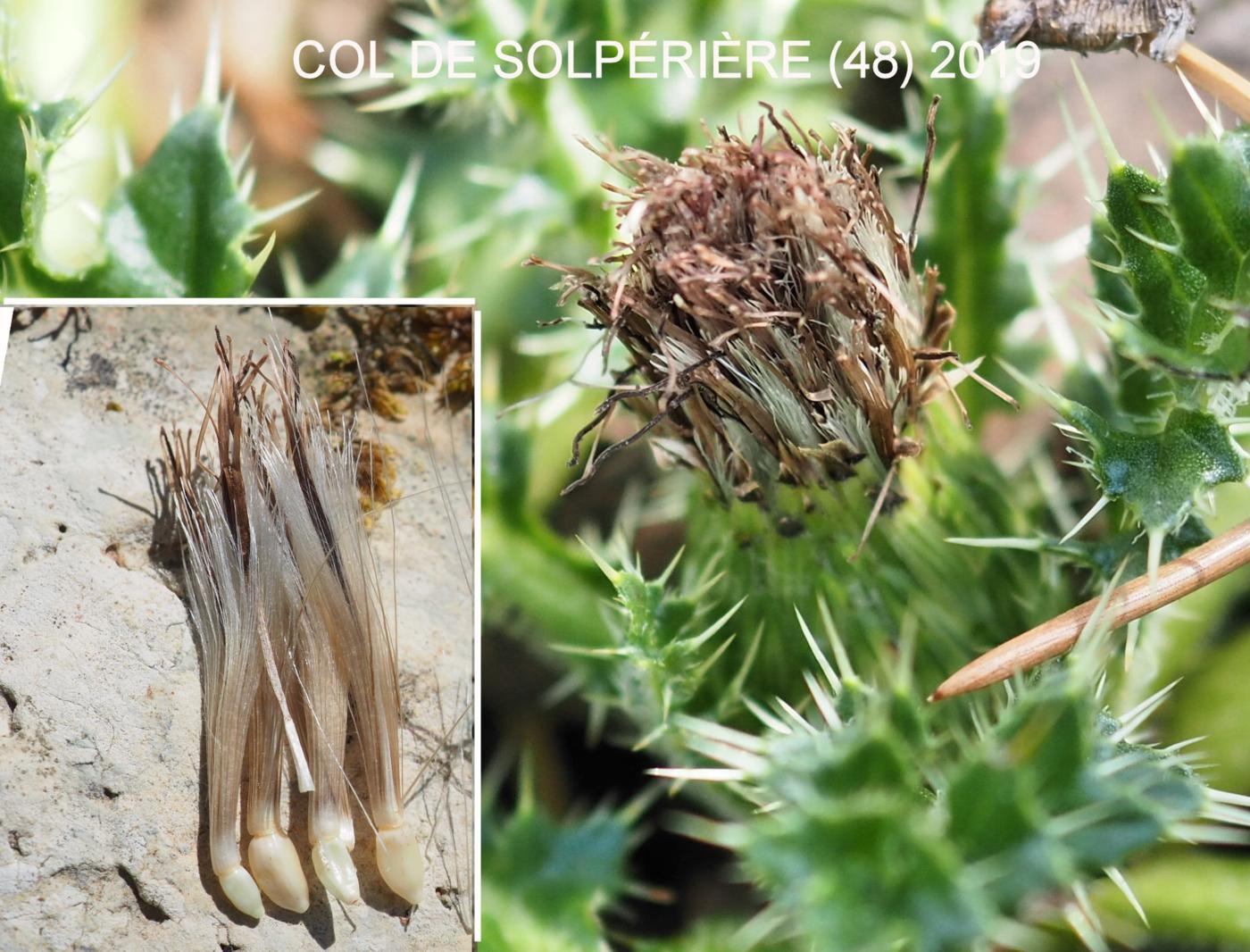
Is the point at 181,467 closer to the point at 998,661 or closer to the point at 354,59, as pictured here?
the point at 998,661

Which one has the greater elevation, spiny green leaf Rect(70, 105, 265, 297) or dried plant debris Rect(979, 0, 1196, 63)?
dried plant debris Rect(979, 0, 1196, 63)

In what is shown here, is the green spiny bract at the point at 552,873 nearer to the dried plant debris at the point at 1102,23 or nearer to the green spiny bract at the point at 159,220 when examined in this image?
the green spiny bract at the point at 159,220

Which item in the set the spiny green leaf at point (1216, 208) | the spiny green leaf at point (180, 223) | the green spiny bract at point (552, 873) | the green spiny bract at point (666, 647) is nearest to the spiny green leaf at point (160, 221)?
the spiny green leaf at point (180, 223)

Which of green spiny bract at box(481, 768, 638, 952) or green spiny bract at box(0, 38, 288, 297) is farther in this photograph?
green spiny bract at box(481, 768, 638, 952)

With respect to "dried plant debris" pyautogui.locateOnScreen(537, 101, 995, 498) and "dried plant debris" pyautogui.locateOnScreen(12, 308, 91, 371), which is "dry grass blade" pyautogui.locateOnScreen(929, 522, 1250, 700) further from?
"dried plant debris" pyautogui.locateOnScreen(12, 308, 91, 371)

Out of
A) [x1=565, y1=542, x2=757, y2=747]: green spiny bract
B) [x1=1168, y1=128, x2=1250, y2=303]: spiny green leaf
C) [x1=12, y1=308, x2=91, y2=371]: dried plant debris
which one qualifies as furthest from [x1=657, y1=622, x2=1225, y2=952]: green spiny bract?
[x1=12, y1=308, x2=91, y2=371]: dried plant debris

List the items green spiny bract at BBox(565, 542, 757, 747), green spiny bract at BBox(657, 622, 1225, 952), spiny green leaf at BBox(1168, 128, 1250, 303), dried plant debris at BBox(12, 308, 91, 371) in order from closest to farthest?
green spiny bract at BBox(657, 622, 1225, 952) < spiny green leaf at BBox(1168, 128, 1250, 303) < green spiny bract at BBox(565, 542, 757, 747) < dried plant debris at BBox(12, 308, 91, 371)
